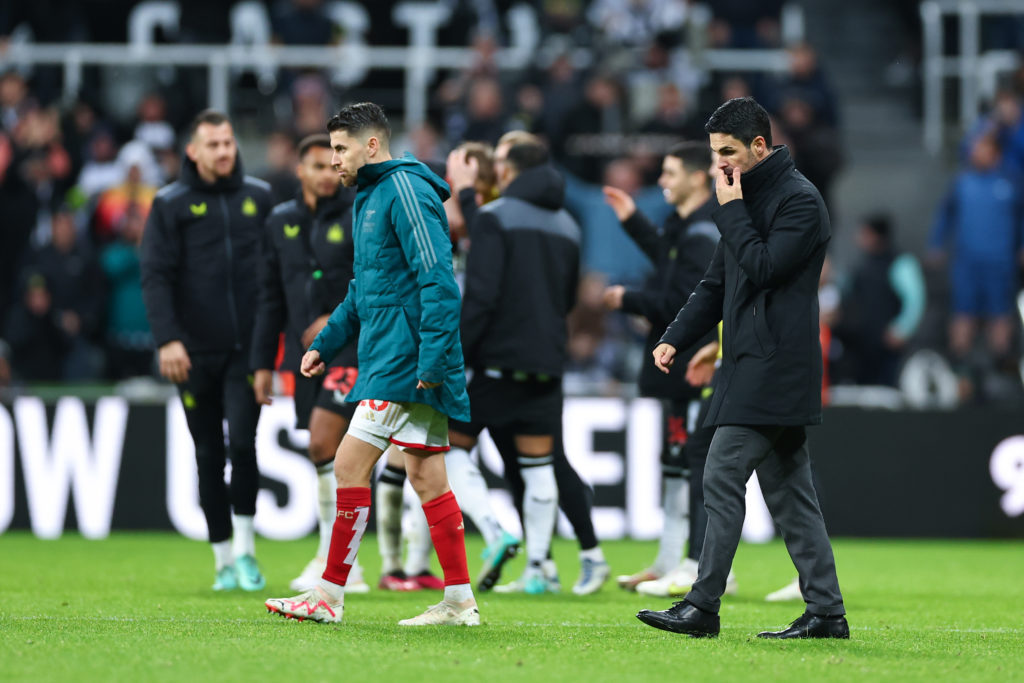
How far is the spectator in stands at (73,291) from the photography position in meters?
14.5

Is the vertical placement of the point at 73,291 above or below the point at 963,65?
below

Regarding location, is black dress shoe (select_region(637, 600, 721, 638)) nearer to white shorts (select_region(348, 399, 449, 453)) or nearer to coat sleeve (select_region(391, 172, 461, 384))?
white shorts (select_region(348, 399, 449, 453))

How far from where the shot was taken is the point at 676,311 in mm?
8648

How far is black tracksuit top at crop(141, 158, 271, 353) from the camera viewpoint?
8719 millimetres

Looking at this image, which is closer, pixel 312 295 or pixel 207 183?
pixel 312 295

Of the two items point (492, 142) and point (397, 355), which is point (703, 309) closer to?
point (397, 355)

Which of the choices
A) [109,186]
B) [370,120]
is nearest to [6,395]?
[109,186]

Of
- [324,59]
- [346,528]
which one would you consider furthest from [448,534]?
[324,59]

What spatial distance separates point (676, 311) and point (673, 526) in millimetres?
1397

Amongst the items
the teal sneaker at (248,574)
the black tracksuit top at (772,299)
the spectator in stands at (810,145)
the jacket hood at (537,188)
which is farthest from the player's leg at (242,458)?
the spectator in stands at (810,145)

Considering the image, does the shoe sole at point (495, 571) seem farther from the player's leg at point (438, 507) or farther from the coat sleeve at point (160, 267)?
the coat sleeve at point (160, 267)

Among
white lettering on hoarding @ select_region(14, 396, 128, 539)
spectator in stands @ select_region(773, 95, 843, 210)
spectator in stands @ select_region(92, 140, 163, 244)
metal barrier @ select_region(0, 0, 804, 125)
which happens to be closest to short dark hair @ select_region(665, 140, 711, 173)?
white lettering on hoarding @ select_region(14, 396, 128, 539)

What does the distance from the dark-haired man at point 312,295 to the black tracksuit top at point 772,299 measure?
8.25 feet

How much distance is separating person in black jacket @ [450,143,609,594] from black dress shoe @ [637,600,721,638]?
2.23 m
